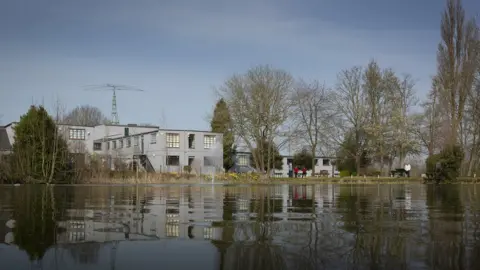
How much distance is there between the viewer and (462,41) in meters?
49.8

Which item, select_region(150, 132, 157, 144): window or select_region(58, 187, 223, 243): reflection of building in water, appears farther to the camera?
select_region(150, 132, 157, 144): window

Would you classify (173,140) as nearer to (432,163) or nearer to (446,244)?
(432,163)

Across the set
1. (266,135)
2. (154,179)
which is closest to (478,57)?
(266,135)

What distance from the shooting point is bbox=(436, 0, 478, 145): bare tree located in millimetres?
49062

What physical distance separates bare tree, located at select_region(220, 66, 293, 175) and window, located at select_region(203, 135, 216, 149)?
11.5m

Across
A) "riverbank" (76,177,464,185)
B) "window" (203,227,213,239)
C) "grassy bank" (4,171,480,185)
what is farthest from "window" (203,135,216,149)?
"window" (203,227,213,239)

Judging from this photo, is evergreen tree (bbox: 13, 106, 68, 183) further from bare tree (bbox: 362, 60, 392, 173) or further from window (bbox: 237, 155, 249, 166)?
window (bbox: 237, 155, 249, 166)

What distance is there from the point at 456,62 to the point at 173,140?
3692cm

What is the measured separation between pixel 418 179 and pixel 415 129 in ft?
49.3

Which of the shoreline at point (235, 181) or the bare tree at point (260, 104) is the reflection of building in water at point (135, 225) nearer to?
the shoreline at point (235, 181)

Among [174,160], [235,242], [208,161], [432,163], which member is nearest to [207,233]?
[235,242]

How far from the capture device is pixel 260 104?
59.2 m

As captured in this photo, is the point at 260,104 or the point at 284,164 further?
the point at 284,164

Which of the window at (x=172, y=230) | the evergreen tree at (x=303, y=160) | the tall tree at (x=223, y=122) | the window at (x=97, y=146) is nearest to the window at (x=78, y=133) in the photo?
the window at (x=97, y=146)
